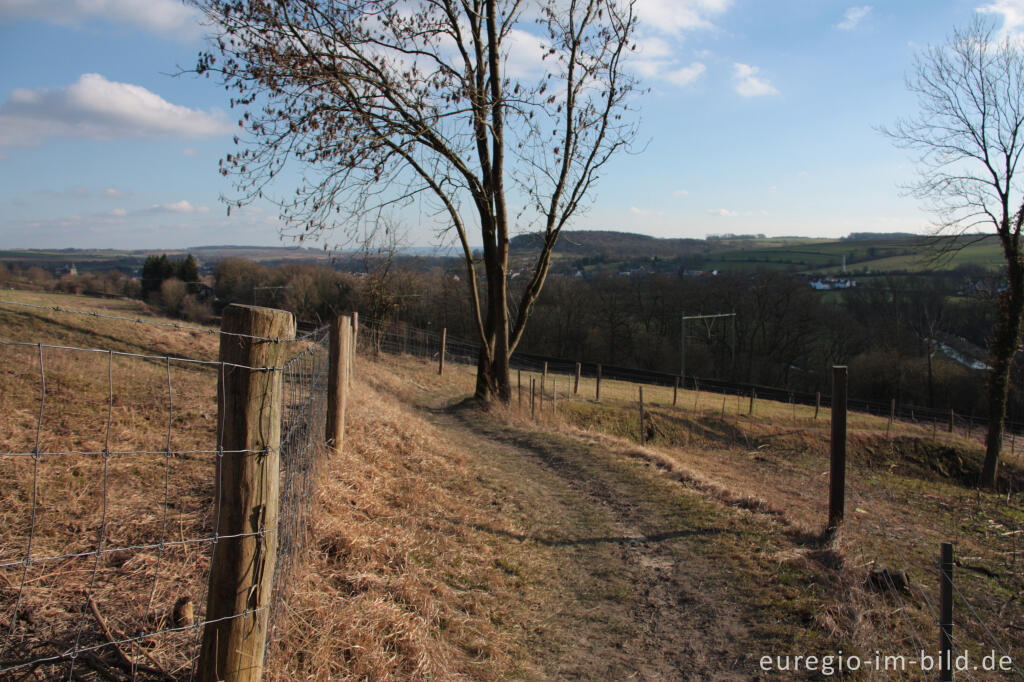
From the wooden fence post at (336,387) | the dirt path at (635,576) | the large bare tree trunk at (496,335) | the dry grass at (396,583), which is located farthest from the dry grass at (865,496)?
the wooden fence post at (336,387)

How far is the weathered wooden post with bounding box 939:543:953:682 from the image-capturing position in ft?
11.6

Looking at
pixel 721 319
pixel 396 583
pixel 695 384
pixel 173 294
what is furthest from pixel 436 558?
pixel 721 319

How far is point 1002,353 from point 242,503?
921 inches

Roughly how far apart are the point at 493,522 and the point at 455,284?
44.9 m

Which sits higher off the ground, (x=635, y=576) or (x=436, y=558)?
(x=436, y=558)

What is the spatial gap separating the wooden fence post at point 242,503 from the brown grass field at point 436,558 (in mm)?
209

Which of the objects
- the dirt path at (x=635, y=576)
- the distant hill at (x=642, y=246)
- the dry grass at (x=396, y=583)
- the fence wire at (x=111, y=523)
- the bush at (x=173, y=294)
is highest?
the distant hill at (x=642, y=246)

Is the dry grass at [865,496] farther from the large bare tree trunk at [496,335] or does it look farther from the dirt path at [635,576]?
the large bare tree trunk at [496,335]

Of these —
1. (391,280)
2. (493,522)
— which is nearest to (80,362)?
(493,522)

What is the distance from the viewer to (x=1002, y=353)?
762 inches

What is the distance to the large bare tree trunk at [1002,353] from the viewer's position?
18.6 meters

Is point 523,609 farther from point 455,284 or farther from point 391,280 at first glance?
point 455,284

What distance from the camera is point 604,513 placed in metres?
7.31

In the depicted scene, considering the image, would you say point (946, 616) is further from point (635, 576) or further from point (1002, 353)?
point (1002, 353)
